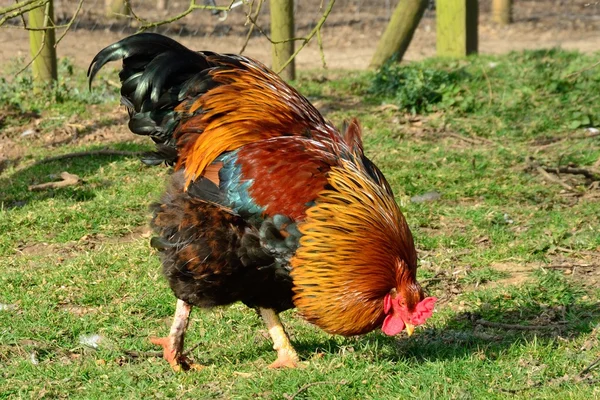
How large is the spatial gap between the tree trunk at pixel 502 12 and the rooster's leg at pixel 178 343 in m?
12.8

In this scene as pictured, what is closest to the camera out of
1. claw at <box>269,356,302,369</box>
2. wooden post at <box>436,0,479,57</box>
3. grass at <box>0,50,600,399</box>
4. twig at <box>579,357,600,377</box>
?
twig at <box>579,357,600,377</box>

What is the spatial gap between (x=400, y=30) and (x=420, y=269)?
5.25 meters

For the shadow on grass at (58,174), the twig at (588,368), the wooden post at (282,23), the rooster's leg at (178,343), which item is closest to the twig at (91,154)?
the shadow on grass at (58,174)

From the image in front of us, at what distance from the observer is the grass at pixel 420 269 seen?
4.26 meters

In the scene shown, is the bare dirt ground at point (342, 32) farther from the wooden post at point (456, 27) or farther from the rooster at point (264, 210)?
the rooster at point (264, 210)

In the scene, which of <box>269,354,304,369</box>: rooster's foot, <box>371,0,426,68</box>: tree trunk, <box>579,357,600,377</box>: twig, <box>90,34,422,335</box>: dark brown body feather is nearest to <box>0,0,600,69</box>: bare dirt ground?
<box>371,0,426,68</box>: tree trunk

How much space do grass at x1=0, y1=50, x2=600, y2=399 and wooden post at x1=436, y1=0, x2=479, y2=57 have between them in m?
1.23

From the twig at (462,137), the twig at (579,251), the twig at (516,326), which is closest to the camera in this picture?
the twig at (516,326)

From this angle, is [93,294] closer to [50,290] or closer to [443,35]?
[50,290]

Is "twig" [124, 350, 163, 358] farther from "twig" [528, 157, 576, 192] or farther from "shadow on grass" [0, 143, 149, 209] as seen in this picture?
"twig" [528, 157, 576, 192]

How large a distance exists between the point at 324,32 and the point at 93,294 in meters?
9.70

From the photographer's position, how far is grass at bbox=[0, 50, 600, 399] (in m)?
4.26

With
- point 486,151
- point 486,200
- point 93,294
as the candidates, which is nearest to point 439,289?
point 486,200

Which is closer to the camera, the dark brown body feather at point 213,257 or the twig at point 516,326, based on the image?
the dark brown body feather at point 213,257
